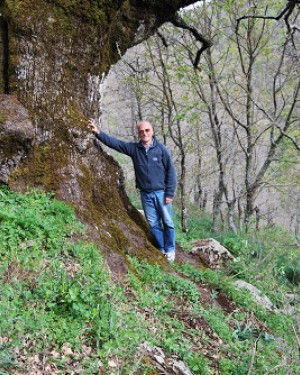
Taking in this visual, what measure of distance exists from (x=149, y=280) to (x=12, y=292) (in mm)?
1803

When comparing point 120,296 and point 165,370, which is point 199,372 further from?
point 120,296

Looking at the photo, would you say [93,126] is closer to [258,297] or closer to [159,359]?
[159,359]

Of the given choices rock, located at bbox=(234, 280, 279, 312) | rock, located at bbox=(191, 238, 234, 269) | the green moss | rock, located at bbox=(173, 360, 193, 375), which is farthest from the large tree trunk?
rock, located at bbox=(191, 238, 234, 269)

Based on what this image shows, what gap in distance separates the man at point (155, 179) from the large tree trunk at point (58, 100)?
68cm

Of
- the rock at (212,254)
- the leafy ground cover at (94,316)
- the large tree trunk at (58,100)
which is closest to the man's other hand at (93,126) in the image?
the large tree trunk at (58,100)

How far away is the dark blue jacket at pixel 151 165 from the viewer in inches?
205

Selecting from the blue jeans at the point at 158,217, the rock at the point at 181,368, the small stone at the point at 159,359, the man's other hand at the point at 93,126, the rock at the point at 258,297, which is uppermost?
the man's other hand at the point at 93,126

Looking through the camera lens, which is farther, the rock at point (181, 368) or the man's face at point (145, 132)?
the man's face at point (145, 132)

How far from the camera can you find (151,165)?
520 cm

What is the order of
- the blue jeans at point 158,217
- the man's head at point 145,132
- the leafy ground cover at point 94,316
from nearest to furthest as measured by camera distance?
A: the leafy ground cover at point 94,316
the man's head at point 145,132
the blue jeans at point 158,217

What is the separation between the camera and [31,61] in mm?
4066

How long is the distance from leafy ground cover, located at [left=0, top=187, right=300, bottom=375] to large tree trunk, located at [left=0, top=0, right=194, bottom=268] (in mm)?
302

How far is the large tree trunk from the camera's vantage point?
3.99 m

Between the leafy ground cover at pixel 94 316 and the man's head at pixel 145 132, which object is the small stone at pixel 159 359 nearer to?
the leafy ground cover at pixel 94 316
